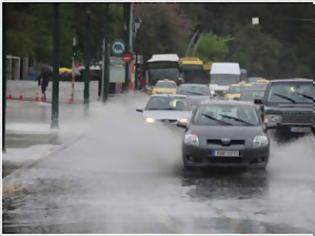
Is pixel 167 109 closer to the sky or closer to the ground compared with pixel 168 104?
closer to the ground

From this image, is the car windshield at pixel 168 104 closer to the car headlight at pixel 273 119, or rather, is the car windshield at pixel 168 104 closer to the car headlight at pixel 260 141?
the car headlight at pixel 273 119

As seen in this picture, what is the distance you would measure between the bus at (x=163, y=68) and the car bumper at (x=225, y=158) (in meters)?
→ 49.2

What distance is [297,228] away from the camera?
33.9 feet

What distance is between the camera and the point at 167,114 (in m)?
24.0

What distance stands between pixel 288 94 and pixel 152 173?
8375 millimetres

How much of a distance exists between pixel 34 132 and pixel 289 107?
7118mm

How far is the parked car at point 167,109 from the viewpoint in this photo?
78.1 feet

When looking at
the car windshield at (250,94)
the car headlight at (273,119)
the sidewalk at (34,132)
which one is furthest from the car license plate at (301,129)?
the car windshield at (250,94)

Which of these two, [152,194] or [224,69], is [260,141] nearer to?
[152,194]

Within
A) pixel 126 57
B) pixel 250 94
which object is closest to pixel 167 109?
pixel 250 94

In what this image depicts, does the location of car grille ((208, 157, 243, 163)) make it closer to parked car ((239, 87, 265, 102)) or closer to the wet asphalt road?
the wet asphalt road

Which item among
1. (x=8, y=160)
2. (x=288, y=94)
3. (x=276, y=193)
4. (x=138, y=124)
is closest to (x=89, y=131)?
(x=138, y=124)

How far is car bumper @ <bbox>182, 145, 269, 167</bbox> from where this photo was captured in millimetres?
16062

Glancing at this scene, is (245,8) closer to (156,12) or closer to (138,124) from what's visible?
(156,12)
